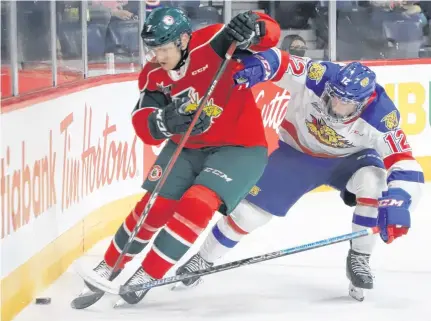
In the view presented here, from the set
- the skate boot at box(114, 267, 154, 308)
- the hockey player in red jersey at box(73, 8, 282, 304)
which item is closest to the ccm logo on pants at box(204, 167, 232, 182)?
the hockey player in red jersey at box(73, 8, 282, 304)

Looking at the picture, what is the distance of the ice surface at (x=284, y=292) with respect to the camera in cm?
408

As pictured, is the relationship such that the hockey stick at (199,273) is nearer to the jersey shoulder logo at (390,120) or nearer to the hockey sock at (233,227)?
the hockey sock at (233,227)

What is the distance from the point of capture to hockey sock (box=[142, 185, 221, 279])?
12.6 ft

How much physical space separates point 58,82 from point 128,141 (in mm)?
915

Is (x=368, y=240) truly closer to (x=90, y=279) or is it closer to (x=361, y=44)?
(x=90, y=279)

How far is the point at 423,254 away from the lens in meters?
5.32

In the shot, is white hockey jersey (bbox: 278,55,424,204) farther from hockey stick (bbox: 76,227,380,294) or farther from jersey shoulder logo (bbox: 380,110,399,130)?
hockey stick (bbox: 76,227,380,294)

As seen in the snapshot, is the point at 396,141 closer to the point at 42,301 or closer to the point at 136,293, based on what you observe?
the point at 136,293

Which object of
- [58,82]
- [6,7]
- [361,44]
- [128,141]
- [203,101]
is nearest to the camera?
[203,101]

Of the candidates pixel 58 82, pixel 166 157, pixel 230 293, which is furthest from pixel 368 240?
pixel 58 82

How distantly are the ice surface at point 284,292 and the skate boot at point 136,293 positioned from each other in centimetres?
3

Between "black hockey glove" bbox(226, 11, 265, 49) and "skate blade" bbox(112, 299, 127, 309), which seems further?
"skate blade" bbox(112, 299, 127, 309)

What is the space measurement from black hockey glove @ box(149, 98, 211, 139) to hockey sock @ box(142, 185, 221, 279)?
0.21 metres

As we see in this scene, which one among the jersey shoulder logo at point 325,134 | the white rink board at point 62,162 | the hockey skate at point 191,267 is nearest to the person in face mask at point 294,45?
the white rink board at point 62,162
